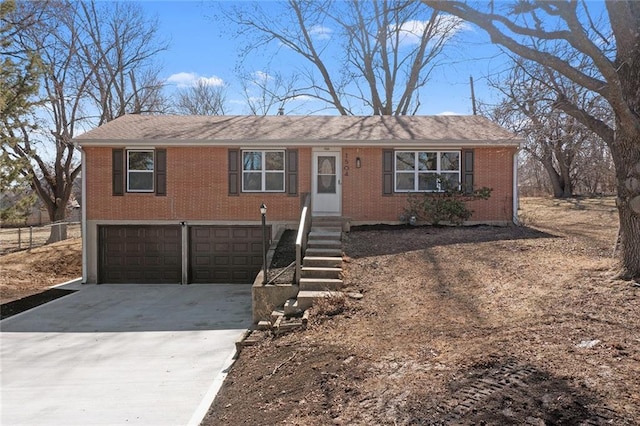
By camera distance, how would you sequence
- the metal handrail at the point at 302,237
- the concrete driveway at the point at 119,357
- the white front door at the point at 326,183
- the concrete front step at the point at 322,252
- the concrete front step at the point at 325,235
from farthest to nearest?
the white front door at the point at 326,183, the concrete front step at the point at 325,235, the concrete front step at the point at 322,252, the metal handrail at the point at 302,237, the concrete driveway at the point at 119,357

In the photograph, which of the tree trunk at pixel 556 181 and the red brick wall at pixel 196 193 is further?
the tree trunk at pixel 556 181

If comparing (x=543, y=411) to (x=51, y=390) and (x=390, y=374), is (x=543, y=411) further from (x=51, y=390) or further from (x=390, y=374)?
(x=51, y=390)

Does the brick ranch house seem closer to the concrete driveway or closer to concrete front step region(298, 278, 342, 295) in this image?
the concrete driveway

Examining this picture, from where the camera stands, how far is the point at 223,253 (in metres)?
14.3

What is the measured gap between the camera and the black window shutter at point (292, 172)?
14008 mm

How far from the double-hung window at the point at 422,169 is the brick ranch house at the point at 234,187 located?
0.10 feet

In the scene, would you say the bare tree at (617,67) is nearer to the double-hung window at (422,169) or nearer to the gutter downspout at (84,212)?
the double-hung window at (422,169)

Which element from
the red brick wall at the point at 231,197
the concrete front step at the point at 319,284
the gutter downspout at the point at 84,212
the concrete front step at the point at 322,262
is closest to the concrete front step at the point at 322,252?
the concrete front step at the point at 322,262

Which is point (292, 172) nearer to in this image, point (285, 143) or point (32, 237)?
point (285, 143)

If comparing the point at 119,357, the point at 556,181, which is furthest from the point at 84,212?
the point at 556,181

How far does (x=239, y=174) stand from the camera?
14062 millimetres

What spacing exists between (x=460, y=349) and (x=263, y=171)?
10.1m

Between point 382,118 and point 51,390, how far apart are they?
45.3ft

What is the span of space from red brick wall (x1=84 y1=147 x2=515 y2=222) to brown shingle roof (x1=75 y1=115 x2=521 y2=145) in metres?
0.41
